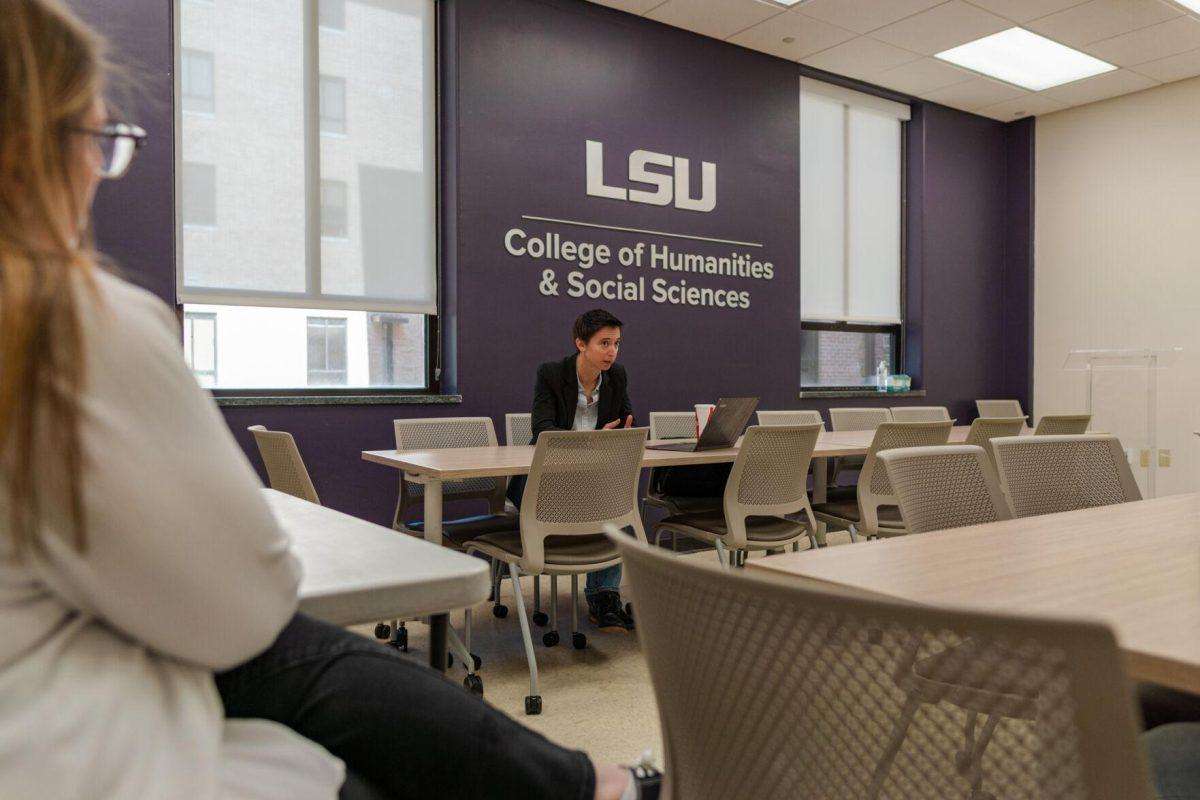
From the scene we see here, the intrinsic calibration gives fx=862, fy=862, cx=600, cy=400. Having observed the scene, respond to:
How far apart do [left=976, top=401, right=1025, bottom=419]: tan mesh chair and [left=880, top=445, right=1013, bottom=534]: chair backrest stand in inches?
233

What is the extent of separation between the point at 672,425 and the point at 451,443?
1.34 meters

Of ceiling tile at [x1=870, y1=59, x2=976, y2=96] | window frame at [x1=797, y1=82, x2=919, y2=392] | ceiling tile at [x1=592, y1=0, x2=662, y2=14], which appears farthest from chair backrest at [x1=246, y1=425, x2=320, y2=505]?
ceiling tile at [x1=870, y1=59, x2=976, y2=96]

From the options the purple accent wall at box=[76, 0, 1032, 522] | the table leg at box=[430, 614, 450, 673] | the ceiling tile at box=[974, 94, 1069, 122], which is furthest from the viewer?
the ceiling tile at box=[974, 94, 1069, 122]

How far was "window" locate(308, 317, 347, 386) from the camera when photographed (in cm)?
467

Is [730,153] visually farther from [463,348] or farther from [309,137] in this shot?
[309,137]

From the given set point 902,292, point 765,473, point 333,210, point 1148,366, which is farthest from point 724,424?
point 1148,366

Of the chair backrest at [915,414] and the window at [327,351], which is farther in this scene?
the chair backrest at [915,414]

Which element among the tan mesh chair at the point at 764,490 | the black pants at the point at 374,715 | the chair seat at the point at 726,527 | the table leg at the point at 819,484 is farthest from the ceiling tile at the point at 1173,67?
the black pants at the point at 374,715

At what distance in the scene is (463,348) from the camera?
4941 mm

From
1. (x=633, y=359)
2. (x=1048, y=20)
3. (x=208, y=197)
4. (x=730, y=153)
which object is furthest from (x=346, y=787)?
(x=1048, y=20)

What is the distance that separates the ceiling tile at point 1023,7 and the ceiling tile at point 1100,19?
81 millimetres

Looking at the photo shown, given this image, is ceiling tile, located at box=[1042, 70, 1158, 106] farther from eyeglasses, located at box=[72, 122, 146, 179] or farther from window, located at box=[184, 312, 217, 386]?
eyeglasses, located at box=[72, 122, 146, 179]

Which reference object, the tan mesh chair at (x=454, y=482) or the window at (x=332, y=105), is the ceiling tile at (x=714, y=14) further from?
the tan mesh chair at (x=454, y=482)

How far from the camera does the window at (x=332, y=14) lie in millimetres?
4637
